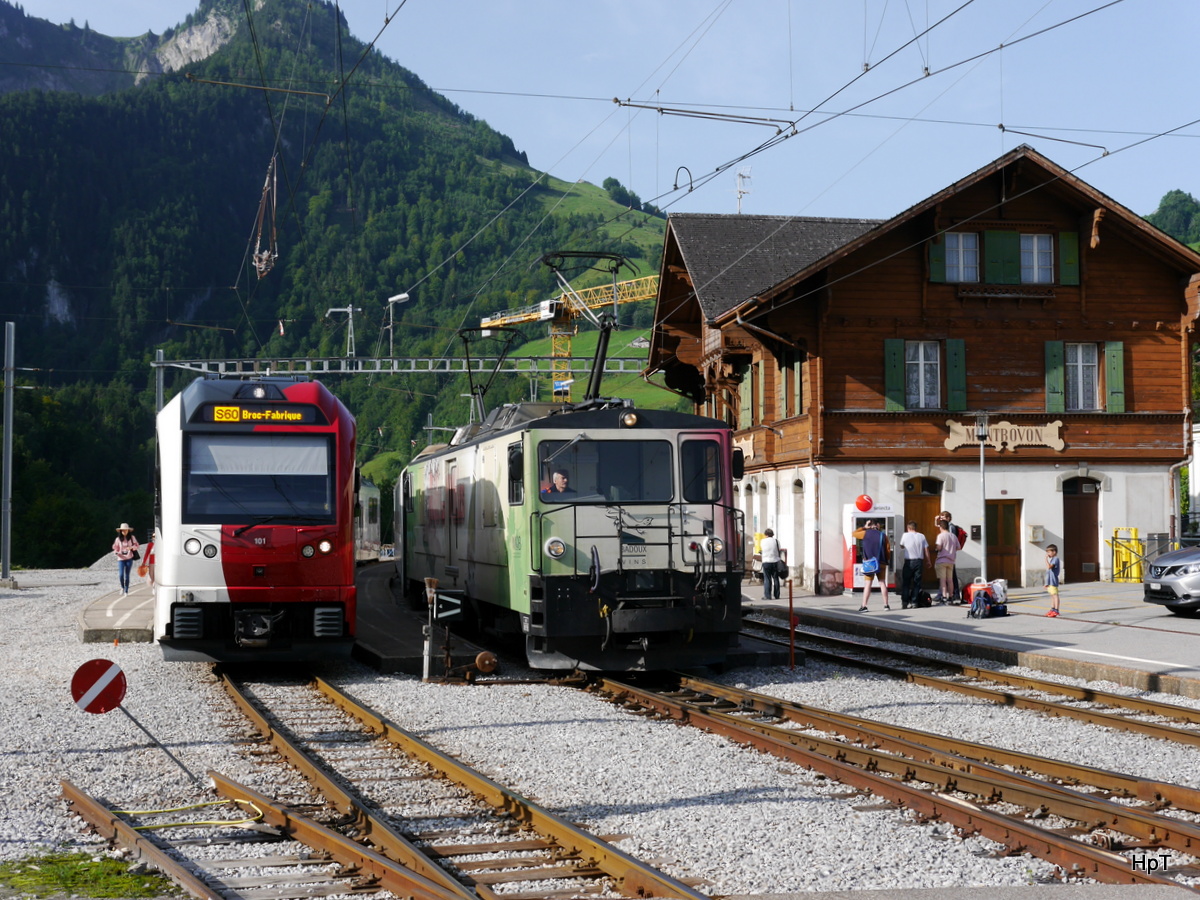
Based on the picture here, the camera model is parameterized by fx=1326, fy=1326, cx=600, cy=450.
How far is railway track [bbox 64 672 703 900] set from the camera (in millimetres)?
6359

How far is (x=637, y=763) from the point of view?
968cm

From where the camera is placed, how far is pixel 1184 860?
681cm

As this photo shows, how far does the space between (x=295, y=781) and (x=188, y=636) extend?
5.60 meters

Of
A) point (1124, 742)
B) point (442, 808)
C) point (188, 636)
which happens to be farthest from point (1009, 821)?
point (188, 636)

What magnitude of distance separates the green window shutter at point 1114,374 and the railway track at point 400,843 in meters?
24.1

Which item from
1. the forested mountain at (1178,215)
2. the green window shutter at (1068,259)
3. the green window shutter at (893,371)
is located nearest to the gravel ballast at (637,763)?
the green window shutter at (893,371)

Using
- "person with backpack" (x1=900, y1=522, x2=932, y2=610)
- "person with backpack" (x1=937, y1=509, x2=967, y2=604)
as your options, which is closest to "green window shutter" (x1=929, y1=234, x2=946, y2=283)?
"person with backpack" (x1=937, y1=509, x2=967, y2=604)

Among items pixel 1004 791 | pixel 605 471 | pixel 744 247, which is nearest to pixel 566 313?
pixel 744 247

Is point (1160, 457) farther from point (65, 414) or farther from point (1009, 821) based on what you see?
point (65, 414)

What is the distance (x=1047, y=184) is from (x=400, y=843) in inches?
1041

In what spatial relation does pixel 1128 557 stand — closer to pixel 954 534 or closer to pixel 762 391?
pixel 954 534

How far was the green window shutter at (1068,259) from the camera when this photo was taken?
99.3 ft

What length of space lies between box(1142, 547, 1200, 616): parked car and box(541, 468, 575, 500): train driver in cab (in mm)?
11723

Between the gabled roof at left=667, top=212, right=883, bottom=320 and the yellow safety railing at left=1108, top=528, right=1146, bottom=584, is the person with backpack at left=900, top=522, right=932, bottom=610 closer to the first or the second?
the yellow safety railing at left=1108, top=528, right=1146, bottom=584
